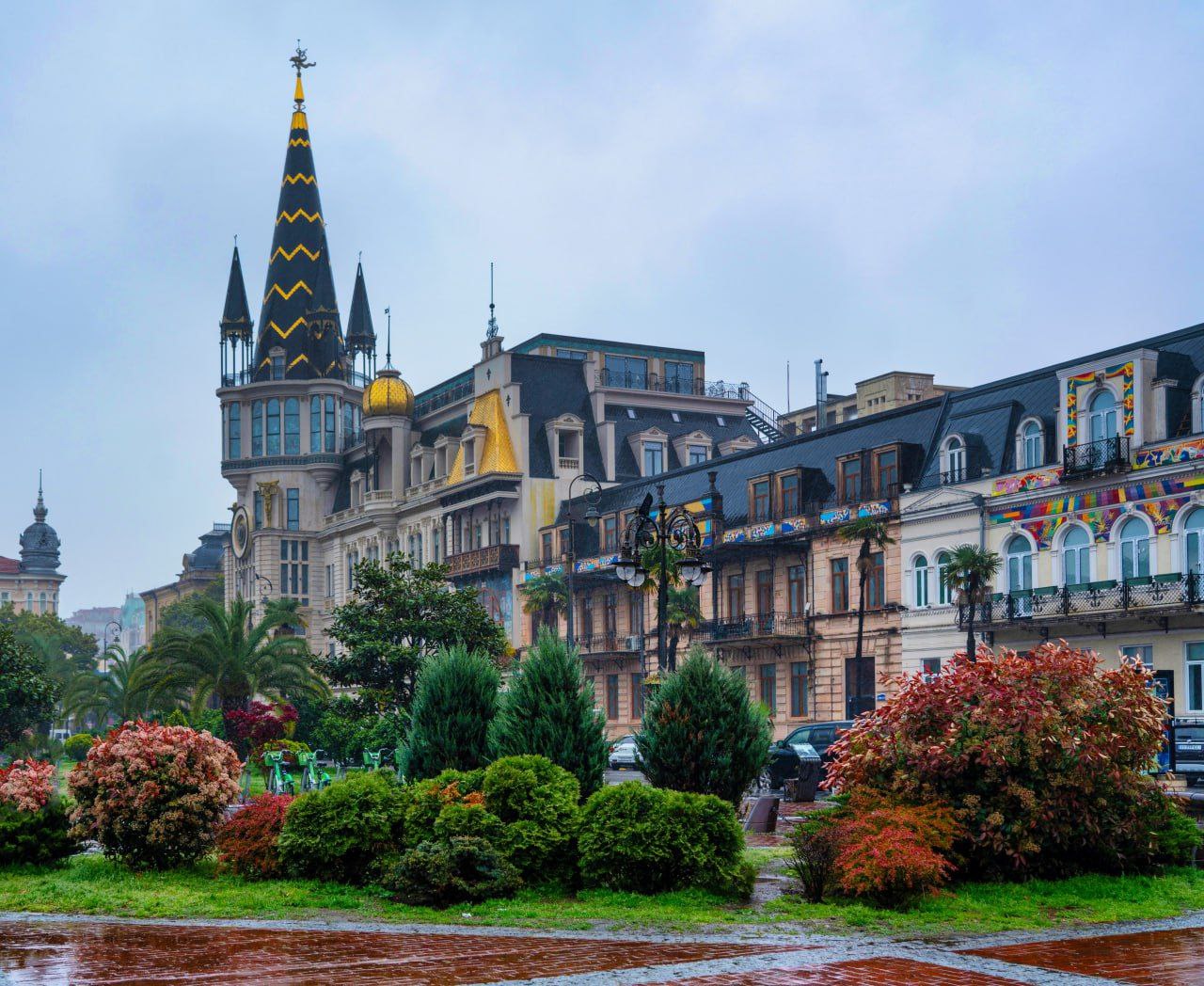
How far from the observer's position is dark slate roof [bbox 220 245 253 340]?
102500 millimetres

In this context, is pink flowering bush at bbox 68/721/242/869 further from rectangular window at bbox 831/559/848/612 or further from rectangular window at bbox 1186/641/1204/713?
rectangular window at bbox 831/559/848/612

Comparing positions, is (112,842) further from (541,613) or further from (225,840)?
(541,613)

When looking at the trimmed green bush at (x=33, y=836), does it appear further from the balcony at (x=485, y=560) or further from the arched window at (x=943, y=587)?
the balcony at (x=485, y=560)

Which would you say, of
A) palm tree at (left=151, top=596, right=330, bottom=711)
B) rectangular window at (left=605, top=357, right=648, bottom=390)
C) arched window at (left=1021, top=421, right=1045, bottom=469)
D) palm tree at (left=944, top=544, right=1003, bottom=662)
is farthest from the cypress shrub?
rectangular window at (left=605, top=357, right=648, bottom=390)

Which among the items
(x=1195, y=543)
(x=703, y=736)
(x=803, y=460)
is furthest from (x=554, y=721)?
(x=803, y=460)

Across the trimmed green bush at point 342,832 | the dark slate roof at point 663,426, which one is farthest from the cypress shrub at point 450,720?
the dark slate roof at point 663,426

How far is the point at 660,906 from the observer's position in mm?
16547

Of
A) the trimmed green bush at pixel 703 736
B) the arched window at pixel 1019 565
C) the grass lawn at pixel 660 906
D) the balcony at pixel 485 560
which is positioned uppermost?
the balcony at pixel 485 560

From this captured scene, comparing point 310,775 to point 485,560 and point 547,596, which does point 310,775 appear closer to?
point 547,596

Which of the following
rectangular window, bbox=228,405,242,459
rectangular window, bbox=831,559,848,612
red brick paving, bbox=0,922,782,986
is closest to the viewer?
red brick paving, bbox=0,922,782,986

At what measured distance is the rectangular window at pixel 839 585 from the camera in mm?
54156

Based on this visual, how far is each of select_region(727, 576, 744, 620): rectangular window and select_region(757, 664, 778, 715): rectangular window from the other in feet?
7.26

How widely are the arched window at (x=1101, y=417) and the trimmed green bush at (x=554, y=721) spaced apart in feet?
84.8

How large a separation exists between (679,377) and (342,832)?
222 feet
